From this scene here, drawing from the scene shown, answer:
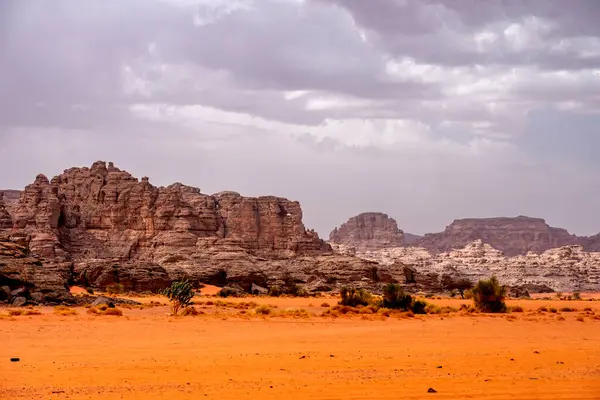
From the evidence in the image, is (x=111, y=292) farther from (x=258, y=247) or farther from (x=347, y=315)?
(x=258, y=247)

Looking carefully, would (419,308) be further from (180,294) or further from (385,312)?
(180,294)

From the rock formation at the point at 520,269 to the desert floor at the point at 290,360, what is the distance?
49.1m

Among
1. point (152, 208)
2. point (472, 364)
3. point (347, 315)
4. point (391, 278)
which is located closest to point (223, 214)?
point (152, 208)

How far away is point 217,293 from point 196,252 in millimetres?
17161

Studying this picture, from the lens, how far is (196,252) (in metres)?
74.0

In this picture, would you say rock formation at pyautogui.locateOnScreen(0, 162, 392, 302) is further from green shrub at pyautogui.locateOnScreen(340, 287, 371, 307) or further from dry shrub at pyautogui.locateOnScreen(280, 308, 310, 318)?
dry shrub at pyautogui.locateOnScreen(280, 308, 310, 318)

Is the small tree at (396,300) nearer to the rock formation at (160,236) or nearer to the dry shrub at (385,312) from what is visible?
the dry shrub at (385,312)

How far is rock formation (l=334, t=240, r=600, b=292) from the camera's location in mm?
87294

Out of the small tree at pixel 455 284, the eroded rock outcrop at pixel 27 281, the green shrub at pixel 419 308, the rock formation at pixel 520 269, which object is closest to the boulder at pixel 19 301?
the eroded rock outcrop at pixel 27 281

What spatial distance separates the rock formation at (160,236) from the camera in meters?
64.2

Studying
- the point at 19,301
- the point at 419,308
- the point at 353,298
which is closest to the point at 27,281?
the point at 19,301

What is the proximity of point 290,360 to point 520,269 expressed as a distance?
98179mm

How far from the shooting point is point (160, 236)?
7850 cm

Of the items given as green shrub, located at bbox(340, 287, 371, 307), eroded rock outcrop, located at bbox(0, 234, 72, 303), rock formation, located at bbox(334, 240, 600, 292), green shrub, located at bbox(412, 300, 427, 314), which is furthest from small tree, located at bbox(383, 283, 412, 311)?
rock formation, located at bbox(334, 240, 600, 292)
